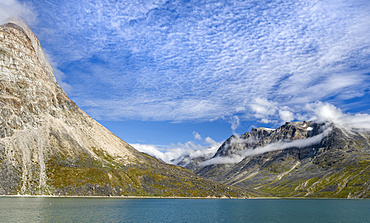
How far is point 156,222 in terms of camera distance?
108 meters

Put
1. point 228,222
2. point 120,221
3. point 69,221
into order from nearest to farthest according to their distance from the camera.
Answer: point 69,221 → point 120,221 → point 228,222

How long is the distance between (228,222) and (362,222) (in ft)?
195

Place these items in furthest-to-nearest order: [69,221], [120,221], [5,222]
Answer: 1. [120,221]
2. [69,221]
3. [5,222]

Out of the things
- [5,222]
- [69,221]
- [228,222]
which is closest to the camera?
[5,222]

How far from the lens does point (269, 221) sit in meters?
120

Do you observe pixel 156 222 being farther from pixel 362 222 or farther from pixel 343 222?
pixel 362 222

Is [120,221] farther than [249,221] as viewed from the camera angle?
No

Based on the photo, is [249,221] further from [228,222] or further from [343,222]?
[343,222]

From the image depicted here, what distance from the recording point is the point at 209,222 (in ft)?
376

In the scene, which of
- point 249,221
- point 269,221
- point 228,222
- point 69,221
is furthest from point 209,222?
point 69,221

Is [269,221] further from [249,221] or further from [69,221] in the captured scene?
[69,221]

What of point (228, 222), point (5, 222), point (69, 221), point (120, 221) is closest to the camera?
point (5, 222)

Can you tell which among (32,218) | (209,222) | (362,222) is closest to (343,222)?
(362,222)

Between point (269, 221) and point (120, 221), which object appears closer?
point (120, 221)
